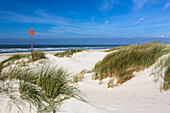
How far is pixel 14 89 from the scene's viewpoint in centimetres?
206

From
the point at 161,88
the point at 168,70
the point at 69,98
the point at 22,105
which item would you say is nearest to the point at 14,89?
the point at 22,105

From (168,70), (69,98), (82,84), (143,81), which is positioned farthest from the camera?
(82,84)

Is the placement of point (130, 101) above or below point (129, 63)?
below

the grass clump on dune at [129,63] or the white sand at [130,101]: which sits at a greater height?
the grass clump on dune at [129,63]

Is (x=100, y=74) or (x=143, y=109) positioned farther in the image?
(x=100, y=74)

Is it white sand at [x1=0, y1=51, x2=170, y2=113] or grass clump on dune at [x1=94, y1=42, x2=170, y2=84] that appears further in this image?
grass clump on dune at [x1=94, y1=42, x2=170, y2=84]

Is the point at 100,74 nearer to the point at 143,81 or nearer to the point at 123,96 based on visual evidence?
the point at 143,81

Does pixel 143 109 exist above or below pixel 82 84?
above

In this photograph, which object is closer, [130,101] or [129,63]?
[130,101]

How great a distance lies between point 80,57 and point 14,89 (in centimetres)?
796

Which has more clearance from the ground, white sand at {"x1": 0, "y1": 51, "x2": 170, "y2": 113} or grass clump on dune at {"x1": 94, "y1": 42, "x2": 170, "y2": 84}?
grass clump on dune at {"x1": 94, "y1": 42, "x2": 170, "y2": 84}

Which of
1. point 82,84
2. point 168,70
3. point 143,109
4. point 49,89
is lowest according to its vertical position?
point 82,84

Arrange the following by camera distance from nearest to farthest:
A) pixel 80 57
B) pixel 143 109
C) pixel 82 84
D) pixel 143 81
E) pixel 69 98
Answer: pixel 143 109 → pixel 69 98 → pixel 143 81 → pixel 82 84 → pixel 80 57

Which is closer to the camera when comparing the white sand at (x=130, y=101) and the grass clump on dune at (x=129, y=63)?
the white sand at (x=130, y=101)
